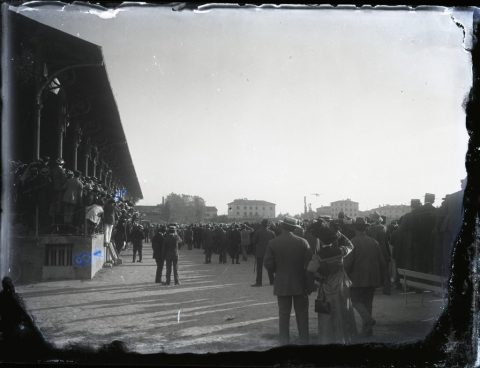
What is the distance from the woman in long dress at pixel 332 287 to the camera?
559 cm

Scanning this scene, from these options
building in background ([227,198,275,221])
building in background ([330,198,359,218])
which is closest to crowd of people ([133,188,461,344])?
building in background ([330,198,359,218])

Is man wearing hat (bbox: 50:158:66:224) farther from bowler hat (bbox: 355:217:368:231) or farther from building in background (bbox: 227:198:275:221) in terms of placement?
bowler hat (bbox: 355:217:368:231)

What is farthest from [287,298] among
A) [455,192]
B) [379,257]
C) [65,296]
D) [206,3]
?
[65,296]

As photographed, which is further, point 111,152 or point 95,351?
point 111,152

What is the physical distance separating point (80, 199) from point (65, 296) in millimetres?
3571

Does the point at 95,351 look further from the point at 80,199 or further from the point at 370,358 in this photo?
the point at 80,199

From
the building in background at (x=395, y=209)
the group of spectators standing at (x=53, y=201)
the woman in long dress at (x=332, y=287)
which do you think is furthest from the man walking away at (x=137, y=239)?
the woman in long dress at (x=332, y=287)

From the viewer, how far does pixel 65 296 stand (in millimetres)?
9633

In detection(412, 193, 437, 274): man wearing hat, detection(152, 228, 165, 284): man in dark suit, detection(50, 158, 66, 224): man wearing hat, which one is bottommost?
detection(152, 228, 165, 284): man in dark suit

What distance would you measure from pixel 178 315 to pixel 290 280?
2.87 metres

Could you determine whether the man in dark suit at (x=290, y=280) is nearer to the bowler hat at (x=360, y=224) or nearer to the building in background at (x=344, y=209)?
the bowler hat at (x=360, y=224)

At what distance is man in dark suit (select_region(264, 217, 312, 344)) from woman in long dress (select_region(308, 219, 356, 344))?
279mm

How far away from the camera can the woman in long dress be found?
5586 millimetres

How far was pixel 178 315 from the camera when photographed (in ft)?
26.3
